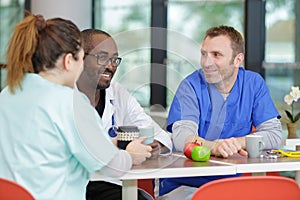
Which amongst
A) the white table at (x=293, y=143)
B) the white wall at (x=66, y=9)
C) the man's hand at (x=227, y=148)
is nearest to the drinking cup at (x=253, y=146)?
the man's hand at (x=227, y=148)

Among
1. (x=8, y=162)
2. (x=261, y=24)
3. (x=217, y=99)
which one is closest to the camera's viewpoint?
(x=8, y=162)

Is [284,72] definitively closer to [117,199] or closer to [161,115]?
[161,115]

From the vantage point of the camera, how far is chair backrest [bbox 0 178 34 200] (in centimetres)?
142

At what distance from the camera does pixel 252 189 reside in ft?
5.03

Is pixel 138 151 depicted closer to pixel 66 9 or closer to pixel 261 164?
pixel 261 164

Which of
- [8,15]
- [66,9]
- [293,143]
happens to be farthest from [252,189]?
[8,15]

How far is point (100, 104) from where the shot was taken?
225 centimetres

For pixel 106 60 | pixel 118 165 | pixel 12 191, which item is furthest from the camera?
pixel 106 60

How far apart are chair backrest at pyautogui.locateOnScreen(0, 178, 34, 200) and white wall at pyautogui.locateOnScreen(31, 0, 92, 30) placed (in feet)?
11.1

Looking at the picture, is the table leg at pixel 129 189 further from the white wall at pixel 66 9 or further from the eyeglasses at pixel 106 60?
the white wall at pixel 66 9

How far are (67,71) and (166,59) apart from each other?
3.59 m

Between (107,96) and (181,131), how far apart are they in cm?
32

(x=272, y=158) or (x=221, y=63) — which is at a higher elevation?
(x=221, y=63)

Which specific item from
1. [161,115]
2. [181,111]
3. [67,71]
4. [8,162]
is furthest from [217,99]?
[8,162]
